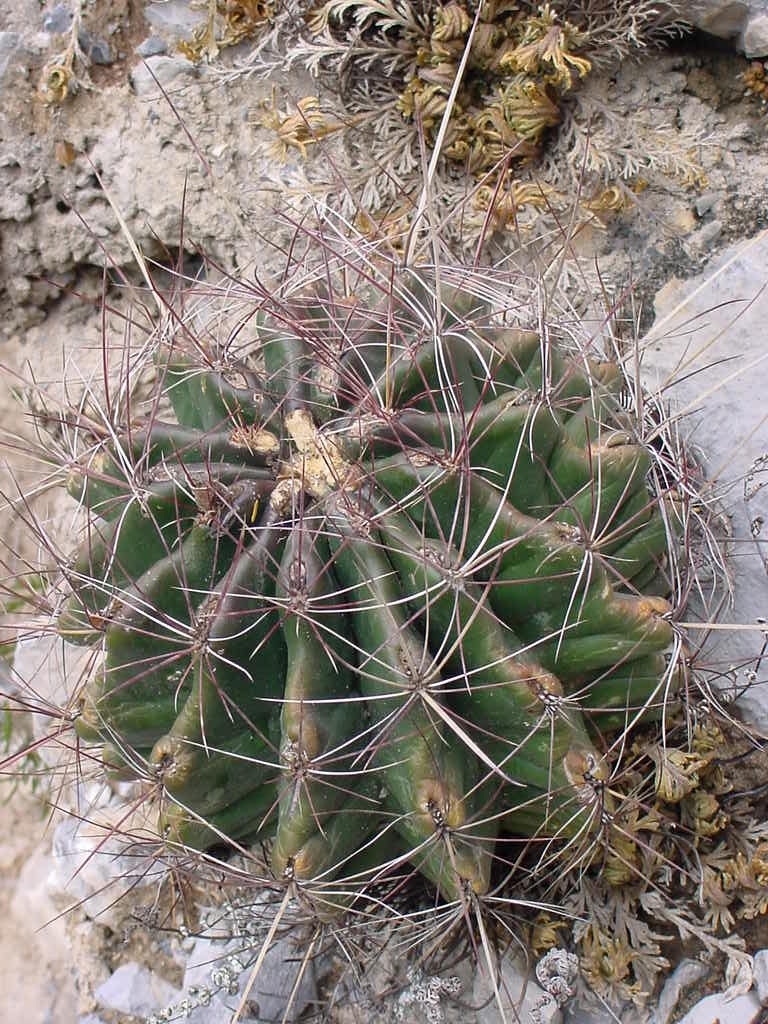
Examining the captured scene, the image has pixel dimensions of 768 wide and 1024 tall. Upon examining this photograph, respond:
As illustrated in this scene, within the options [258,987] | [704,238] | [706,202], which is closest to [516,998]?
[258,987]

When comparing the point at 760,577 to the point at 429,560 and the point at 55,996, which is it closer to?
the point at 429,560

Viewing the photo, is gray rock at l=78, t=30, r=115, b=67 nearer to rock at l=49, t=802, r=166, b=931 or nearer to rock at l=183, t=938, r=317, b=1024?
rock at l=49, t=802, r=166, b=931

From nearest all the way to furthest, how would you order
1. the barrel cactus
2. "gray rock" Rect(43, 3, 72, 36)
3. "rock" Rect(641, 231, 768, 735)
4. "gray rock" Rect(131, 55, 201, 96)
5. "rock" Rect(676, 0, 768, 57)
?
the barrel cactus → "rock" Rect(641, 231, 768, 735) → "rock" Rect(676, 0, 768, 57) → "gray rock" Rect(131, 55, 201, 96) → "gray rock" Rect(43, 3, 72, 36)

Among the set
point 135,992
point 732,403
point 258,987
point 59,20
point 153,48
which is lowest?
point 135,992

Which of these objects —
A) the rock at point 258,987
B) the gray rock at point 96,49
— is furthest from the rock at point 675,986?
the gray rock at point 96,49

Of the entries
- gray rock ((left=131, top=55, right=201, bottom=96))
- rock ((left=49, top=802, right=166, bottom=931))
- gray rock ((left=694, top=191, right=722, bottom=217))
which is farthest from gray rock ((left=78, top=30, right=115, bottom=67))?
rock ((left=49, top=802, right=166, bottom=931))

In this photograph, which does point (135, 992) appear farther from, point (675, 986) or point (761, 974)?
point (761, 974)

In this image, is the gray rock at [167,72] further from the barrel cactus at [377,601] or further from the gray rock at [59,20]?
the barrel cactus at [377,601]
